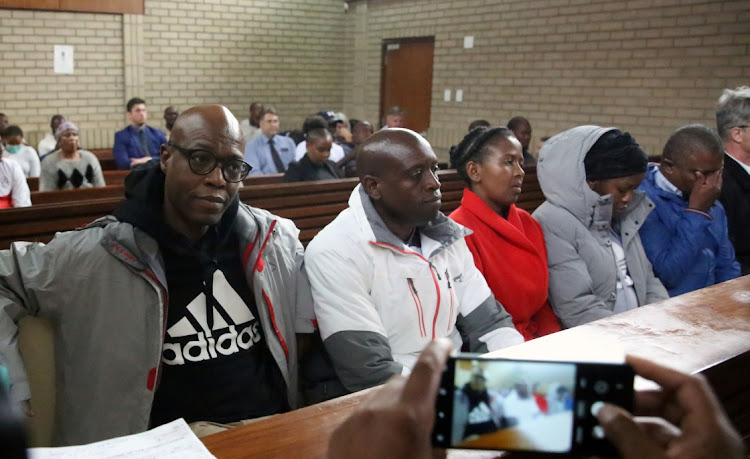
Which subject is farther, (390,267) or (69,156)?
(69,156)

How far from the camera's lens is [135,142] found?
8.35 metres

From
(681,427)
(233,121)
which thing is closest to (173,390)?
(233,121)

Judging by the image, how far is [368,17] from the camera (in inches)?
448

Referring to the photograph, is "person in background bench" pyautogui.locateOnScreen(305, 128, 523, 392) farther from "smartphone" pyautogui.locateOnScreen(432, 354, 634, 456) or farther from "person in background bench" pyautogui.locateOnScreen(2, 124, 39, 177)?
"person in background bench" pyautogui.locateOnScreen(2, 124, 39, 177)

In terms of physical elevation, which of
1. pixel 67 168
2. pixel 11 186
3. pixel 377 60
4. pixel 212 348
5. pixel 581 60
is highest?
pixel 377 60

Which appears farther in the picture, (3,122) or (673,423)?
(3,122)

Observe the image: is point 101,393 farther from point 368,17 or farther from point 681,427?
point 368,17

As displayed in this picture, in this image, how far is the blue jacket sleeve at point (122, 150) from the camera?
817 centimetres

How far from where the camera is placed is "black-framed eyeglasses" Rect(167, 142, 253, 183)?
1905mm

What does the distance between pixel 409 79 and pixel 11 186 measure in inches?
272

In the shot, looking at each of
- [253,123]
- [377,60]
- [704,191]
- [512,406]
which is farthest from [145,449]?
[377,60]

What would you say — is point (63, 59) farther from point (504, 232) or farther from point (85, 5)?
point (504, 232)

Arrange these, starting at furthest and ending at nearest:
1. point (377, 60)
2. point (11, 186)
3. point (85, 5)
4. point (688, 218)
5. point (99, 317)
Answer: point (377, 60) → point (85, 5) → point (11, 186) → point (688, 218) → point (99, 317)

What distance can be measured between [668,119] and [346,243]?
6.49 meters
